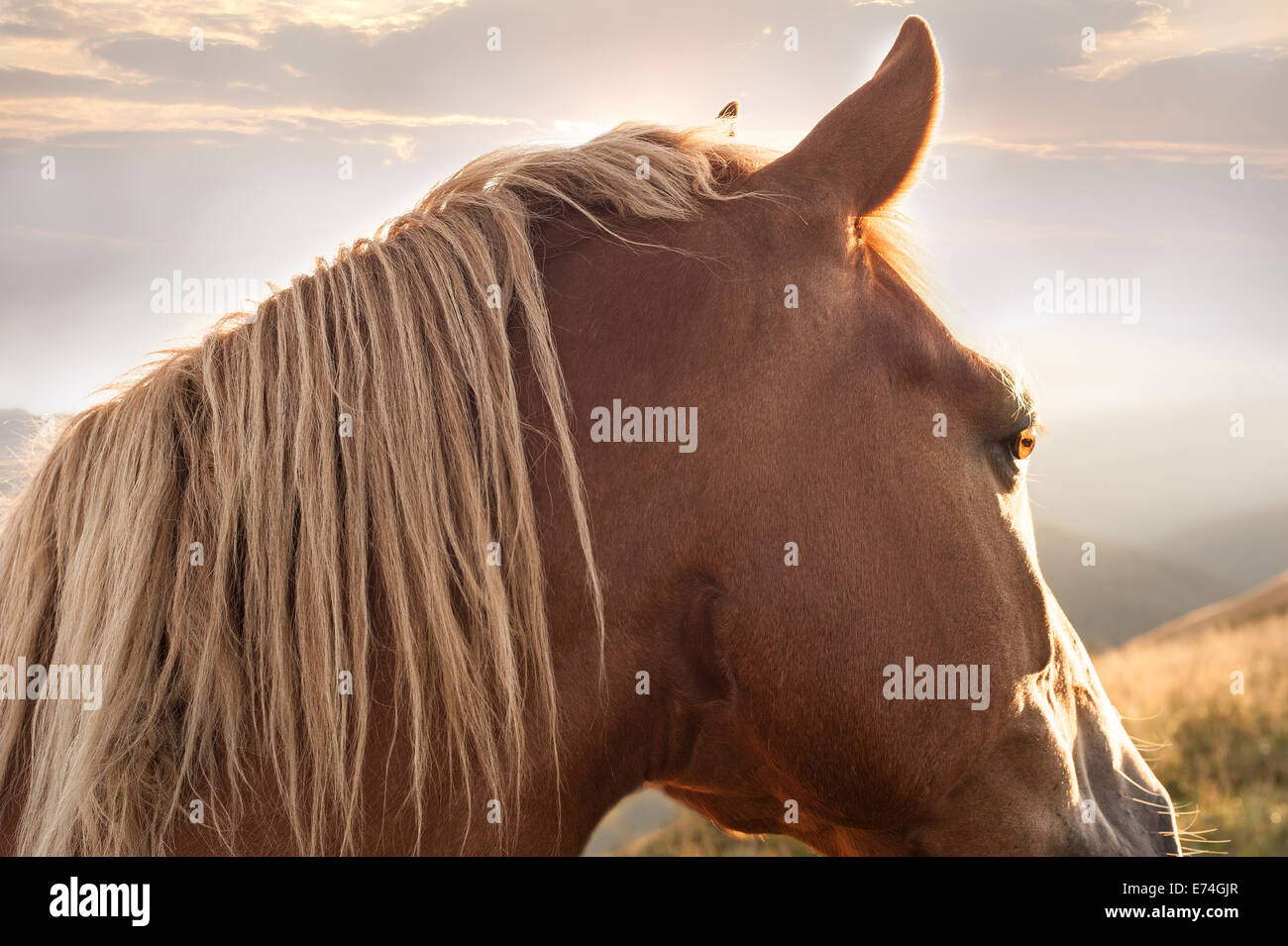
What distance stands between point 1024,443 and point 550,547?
1.14m

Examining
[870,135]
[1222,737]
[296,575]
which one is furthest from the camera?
[1222,737]

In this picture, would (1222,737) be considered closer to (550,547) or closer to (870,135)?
Answer: (870,135)

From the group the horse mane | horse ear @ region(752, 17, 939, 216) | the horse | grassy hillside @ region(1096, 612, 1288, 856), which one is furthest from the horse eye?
grassy hillside @ region(1096, 612, 1288, 856)

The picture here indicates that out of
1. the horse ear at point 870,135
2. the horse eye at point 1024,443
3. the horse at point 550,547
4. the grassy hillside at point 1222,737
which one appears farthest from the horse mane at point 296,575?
the grassy hillside at point 1222,737

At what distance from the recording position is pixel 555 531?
1779 millimetres

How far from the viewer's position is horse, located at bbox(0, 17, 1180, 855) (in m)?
1.68

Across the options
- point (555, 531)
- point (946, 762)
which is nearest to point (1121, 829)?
point (946, 762)

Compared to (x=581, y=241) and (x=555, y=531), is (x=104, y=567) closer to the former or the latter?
(x=555, y=531)

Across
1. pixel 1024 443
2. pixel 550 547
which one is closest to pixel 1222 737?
pixel 1024 443

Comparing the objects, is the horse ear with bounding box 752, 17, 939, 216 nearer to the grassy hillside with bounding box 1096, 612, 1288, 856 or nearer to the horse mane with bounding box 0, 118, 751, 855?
the horse mane with bounding box 0, 118, 751, 855

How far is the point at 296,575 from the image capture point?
1.71 meters

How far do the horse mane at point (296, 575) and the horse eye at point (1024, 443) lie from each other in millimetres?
1037

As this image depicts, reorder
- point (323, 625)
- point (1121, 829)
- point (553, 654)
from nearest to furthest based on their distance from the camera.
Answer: point (323, 625)
point (553, 654)
point (1121, 829)
